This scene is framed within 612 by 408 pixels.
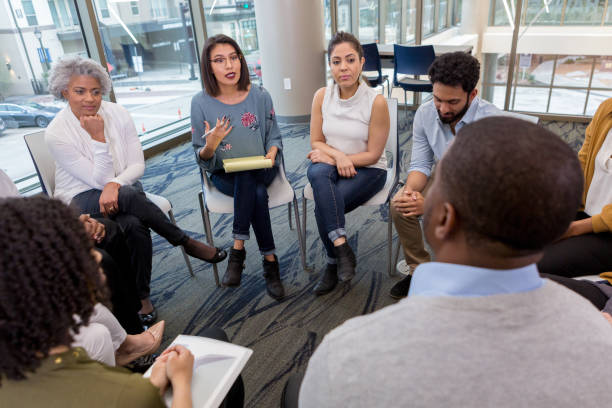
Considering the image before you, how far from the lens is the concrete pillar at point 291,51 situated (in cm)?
497

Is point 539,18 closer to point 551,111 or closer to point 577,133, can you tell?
point 551,111

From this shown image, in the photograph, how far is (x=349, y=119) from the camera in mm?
2348

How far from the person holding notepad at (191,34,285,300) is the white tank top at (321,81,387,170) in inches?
12.6

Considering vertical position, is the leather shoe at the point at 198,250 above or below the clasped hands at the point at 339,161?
below

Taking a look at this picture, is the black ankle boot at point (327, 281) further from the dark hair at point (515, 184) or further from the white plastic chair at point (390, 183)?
the dark hair at point (515, 184)

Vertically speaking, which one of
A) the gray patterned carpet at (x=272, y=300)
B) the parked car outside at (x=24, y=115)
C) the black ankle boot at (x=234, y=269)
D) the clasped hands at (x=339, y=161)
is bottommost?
the gray patterned carpet at (x=272, y=300)

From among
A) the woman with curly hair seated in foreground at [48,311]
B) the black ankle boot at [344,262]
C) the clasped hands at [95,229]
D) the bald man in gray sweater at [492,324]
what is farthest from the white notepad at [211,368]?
the black ankle boot at [344,262]

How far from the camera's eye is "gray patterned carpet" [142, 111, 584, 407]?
74.5 inches

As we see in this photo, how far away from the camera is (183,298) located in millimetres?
2330

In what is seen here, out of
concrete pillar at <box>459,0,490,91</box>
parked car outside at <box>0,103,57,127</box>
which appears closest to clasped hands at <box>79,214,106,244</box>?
parked car outside at <box>0,103,57,127</box>

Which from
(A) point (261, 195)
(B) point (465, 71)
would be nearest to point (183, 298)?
(A) point (261, 195)

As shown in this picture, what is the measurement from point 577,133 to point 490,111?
3284 millimetres

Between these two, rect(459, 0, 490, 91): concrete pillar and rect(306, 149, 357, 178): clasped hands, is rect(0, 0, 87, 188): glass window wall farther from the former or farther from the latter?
rect(459, 0, 490, 91): concrete pillar

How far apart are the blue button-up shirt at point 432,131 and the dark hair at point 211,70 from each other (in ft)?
3.19
